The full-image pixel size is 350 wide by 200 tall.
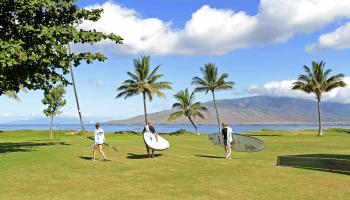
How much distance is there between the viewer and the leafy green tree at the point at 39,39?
25.8m

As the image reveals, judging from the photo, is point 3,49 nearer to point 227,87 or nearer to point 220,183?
point 220,183

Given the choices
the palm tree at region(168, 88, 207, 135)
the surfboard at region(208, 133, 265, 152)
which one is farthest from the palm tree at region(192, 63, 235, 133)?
the surfboard at region(208, 133, 265, 152)

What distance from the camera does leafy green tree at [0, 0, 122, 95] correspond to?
25766 millimetres

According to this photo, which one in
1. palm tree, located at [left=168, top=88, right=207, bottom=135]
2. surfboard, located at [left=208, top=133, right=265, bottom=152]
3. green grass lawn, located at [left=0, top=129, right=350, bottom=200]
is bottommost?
green grass lawn, located at [left=0, top=129, right=350, bottom=200]

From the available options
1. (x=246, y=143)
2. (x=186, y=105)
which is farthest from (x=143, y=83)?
(x=246, y=143)

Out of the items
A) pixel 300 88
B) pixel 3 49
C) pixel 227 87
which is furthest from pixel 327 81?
pixel 3 49

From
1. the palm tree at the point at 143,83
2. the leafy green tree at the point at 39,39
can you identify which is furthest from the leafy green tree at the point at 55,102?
the leafy green tree at the point at 39,39

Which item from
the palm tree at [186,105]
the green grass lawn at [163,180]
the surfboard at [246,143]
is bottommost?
the green grass lawn at [163,180]

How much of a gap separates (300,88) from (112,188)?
59218 millimetres

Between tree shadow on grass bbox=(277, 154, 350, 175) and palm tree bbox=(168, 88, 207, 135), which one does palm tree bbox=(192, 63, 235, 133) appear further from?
tree shadow on grass bbox=(277, 154, 350, 175)

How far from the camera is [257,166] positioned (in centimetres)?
2222

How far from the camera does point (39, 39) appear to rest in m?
26.5

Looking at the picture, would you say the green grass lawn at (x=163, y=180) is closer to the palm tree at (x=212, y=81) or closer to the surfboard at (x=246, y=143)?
the surfboard at (x=246, y=143)

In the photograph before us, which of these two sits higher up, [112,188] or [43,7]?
[43,7]
